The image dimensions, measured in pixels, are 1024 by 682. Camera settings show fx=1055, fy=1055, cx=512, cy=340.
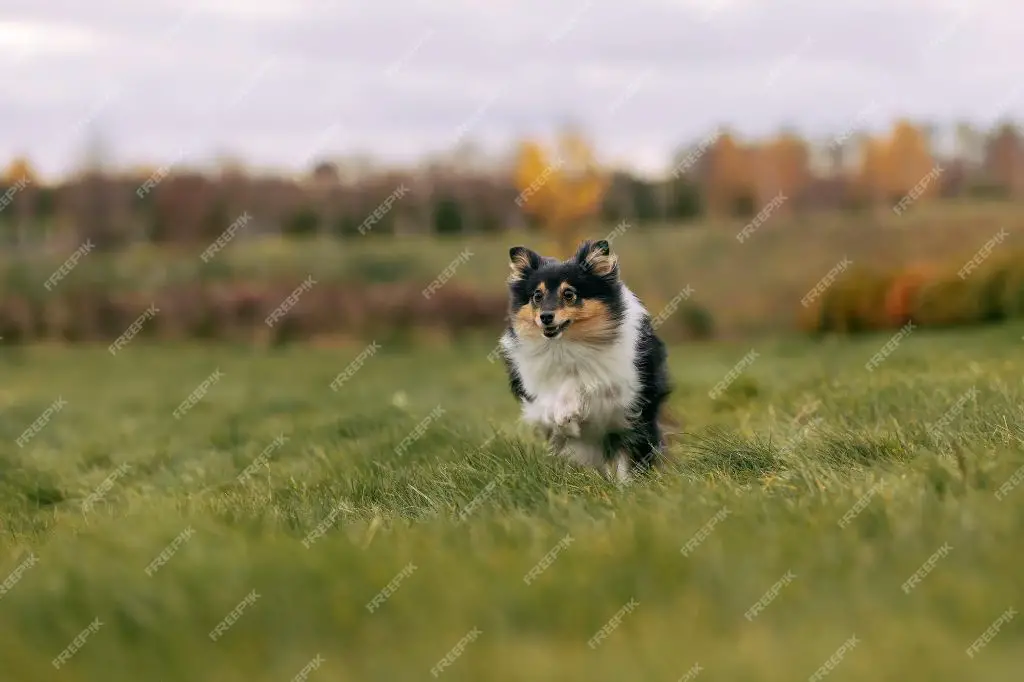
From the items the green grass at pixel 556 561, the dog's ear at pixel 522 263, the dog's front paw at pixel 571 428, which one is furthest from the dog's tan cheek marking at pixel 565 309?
the green grass at pixel 556 561

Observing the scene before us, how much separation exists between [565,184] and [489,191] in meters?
7.72

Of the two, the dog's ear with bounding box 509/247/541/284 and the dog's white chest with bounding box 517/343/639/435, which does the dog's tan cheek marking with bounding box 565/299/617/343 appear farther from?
the dog's ear with bounding box 509/247/541/284

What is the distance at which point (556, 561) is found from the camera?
12.2 ft

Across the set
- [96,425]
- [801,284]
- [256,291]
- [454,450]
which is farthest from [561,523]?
[801,284]

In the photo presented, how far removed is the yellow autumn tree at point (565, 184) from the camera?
45.0m

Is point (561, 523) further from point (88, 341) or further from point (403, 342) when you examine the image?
point (88, 341)

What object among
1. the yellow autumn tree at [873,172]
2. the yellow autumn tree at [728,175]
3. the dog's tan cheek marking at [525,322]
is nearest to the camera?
the dog's tan cheek marking at [525,322]

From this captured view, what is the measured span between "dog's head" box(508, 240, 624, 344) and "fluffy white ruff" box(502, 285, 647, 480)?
0.07m

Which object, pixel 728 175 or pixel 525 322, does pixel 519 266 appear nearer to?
pixel 525 322

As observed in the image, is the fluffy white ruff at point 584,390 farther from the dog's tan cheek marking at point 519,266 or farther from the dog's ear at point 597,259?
the dog's tan cheek marking at point 519,266

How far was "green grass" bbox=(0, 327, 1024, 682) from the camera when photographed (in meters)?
3.07

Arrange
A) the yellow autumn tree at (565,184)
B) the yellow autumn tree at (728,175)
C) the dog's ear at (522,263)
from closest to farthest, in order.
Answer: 1. the dog's ear at (522,263)
2. the yellow autumn tree at (565,184)
3. the yellow autumn tree at (728,175)

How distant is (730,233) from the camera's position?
45.2 metres

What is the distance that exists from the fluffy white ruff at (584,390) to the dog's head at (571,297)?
0.07 meters
